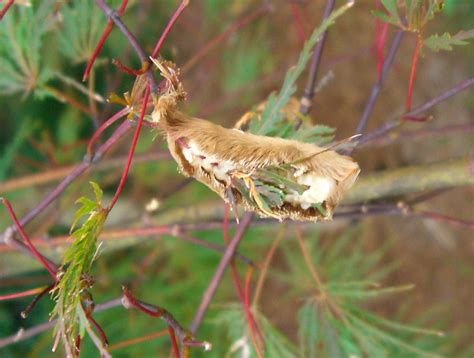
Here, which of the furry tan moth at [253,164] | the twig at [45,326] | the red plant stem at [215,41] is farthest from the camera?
the red plant stem at [215,41]

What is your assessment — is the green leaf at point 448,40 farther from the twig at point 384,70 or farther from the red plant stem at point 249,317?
the red plant stem at point 249,317

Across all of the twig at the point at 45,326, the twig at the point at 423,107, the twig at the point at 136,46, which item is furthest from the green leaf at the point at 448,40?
the twig at the point at 45,326

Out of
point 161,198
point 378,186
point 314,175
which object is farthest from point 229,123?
point 314,175

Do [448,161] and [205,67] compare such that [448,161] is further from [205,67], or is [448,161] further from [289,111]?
[205,67]

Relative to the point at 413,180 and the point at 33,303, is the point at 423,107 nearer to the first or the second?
the point at 413,180

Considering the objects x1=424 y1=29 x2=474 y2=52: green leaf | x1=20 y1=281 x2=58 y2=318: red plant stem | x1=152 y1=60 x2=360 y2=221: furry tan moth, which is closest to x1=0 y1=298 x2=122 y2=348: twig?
x1=20 y1=281 x2=58 y2=318: red plant stem

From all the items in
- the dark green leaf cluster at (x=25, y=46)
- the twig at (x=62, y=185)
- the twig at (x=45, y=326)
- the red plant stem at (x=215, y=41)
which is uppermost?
the red plant stem at (x=215, y=41)

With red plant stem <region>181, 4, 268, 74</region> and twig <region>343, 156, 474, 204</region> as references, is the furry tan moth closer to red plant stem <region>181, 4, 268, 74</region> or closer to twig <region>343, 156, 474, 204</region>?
twig <region>343, 156, 474, 204</region>

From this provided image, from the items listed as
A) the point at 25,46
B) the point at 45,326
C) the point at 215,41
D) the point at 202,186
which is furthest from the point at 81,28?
the point at 202,186
